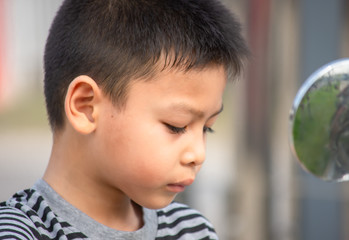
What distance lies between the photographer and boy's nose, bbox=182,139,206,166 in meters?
1.37

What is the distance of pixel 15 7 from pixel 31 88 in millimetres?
3833

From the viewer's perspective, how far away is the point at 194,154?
1.38 m

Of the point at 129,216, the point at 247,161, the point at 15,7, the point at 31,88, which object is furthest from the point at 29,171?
the point at 129,216

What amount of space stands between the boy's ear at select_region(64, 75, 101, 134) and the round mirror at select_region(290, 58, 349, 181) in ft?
1.29

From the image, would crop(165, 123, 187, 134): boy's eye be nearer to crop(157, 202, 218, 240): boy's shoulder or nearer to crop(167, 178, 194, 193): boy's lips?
crop(167, 178, 194, 193): boy's lips

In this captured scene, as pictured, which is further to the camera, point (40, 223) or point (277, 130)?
point (277, 130)

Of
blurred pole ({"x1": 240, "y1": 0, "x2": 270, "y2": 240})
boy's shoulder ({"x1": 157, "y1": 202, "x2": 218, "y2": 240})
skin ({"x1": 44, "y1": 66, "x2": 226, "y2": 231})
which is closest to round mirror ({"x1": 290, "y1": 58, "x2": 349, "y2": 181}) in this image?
skin ({"x1": 44, "y1": 66, "x2": 226, "y2": 231})

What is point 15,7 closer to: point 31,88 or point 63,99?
point 31,88

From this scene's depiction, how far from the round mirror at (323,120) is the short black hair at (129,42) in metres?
0.19

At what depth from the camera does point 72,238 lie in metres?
1.40

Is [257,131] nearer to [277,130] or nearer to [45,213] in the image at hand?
[277,130]

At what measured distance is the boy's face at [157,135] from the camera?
137cm

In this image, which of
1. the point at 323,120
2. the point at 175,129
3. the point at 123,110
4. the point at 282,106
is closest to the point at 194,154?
the point at 175,129

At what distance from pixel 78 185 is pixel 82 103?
17 cm
